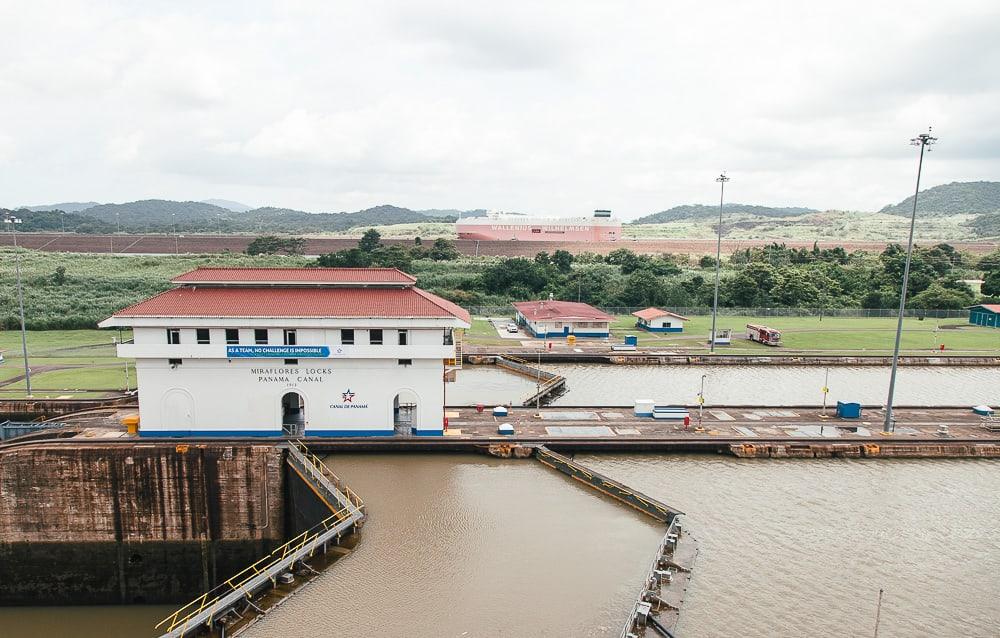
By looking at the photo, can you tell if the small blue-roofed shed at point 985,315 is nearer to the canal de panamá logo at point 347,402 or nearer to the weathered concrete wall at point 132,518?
the canal de panamá logo at point 347,402

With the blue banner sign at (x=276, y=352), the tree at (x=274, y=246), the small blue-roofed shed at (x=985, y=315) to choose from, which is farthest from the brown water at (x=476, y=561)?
the tree at (x=274, y=246)

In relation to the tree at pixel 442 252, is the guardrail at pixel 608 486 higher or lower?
lower

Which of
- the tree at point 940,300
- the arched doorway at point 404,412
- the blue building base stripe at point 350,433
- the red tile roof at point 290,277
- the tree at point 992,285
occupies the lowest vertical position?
the blue building base stripe at point 350,433

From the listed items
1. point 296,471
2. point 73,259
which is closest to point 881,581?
point 296,471

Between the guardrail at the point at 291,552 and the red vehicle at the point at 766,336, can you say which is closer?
the guardrail at the point at 291,552

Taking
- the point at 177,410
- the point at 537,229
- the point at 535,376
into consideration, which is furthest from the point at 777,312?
the point at 537,229
